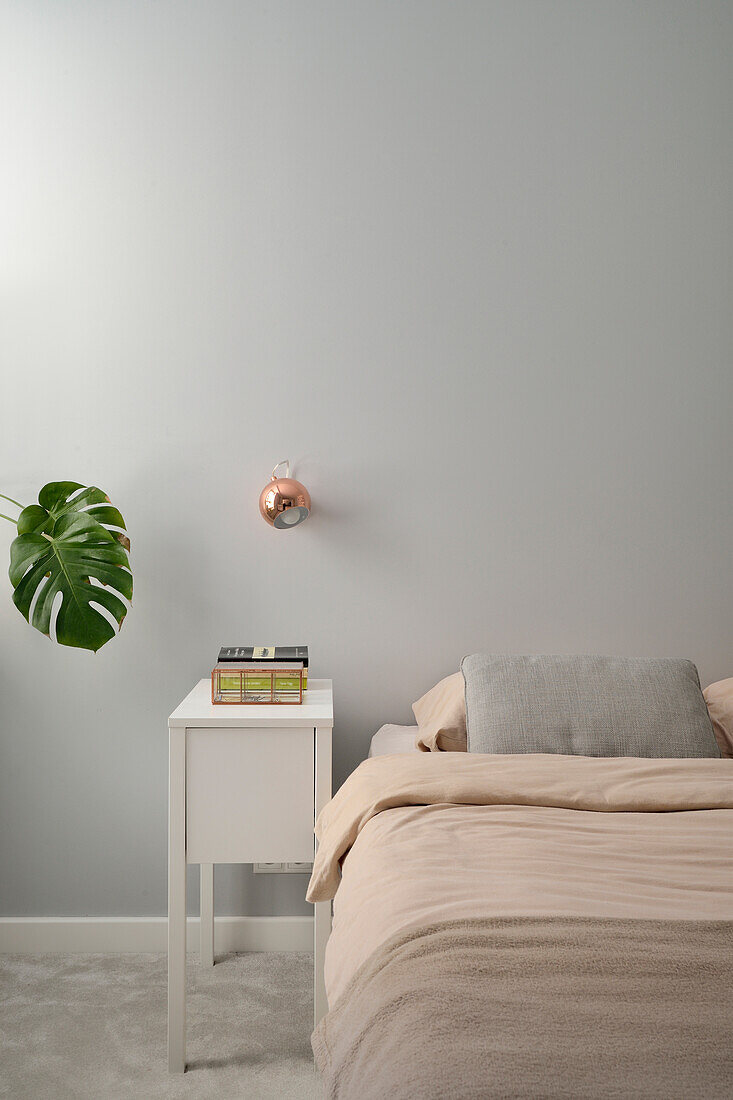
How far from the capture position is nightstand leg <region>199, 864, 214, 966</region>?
2.18m

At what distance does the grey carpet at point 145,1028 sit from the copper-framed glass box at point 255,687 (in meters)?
0.77

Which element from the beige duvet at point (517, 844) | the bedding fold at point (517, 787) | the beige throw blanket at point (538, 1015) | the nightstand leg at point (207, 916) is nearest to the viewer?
the beige throw blanket at point (538, 1015)

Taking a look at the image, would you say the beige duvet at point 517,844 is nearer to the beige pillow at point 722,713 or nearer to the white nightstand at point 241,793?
the white nightstand at point 241,793

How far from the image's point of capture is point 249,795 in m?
1.78

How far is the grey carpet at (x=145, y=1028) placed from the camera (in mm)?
1681

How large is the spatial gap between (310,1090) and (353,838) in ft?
1.99

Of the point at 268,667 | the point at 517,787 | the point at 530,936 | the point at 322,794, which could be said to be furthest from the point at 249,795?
the point at 530,936

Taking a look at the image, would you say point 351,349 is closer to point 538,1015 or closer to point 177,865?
point 177,865

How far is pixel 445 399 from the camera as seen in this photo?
2348 mm

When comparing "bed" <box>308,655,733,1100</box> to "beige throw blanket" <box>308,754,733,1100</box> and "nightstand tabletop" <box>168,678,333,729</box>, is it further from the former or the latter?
"nightstand tabletop" <box>168,678,333,729</box>

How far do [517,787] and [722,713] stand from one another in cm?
78

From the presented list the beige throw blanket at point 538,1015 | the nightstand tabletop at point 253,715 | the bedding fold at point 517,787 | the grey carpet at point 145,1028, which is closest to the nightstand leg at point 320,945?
the grey carpet at point 145,1028

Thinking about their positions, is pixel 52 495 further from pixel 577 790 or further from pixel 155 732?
pixel 577 790

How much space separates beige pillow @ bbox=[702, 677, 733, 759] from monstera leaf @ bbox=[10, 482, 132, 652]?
150cm
